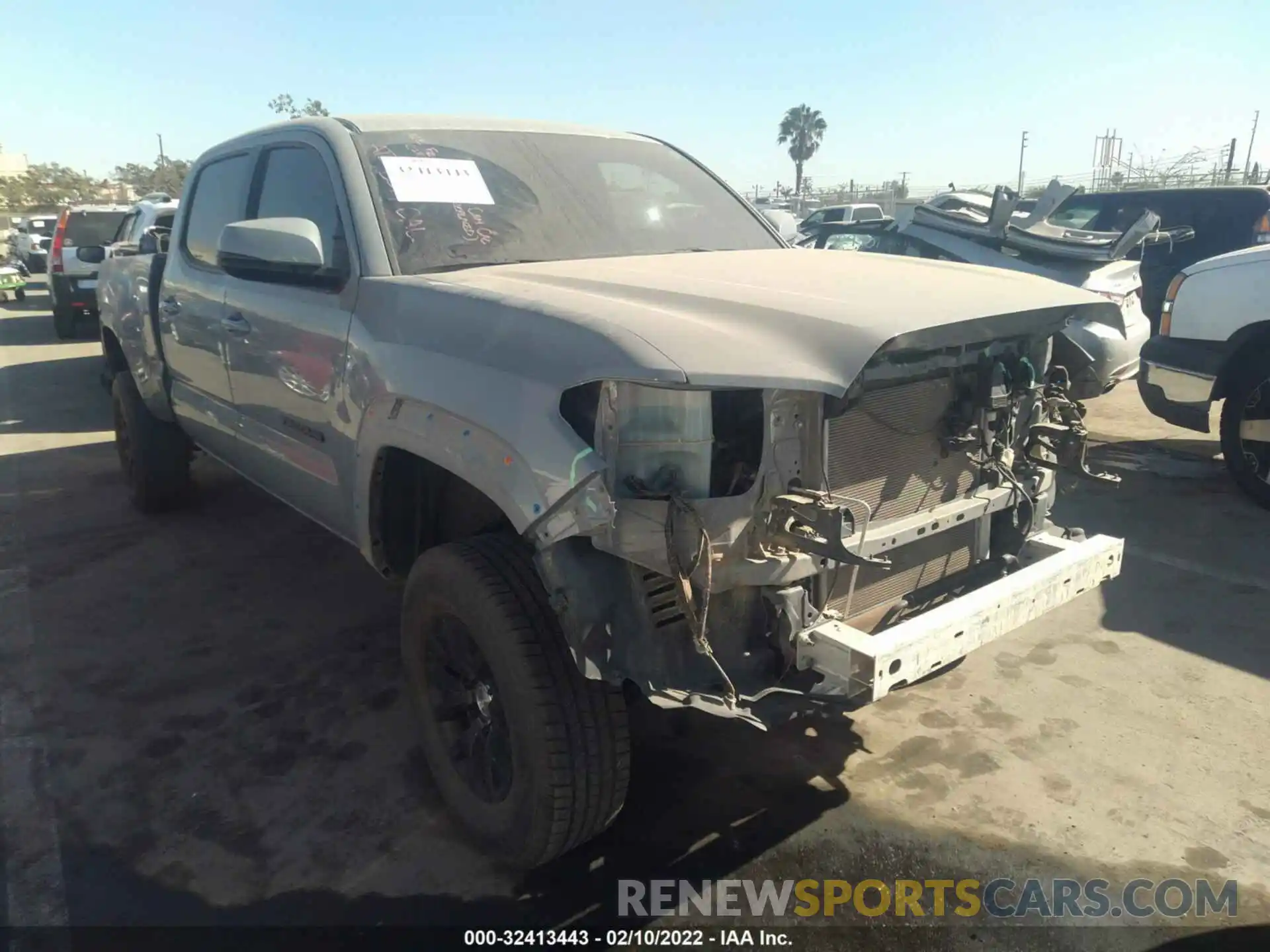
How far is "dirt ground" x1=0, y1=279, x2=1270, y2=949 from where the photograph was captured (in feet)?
8.45

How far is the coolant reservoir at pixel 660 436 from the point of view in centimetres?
207

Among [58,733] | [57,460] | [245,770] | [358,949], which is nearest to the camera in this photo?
[358,949]

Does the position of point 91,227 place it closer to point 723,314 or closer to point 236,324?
point 236,324

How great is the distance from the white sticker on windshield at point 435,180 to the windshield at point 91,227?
1271 centimetres

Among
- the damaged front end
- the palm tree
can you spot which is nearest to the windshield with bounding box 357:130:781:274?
the damaged front end

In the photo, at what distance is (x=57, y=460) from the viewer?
23.2 feet

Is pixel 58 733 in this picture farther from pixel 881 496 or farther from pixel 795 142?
pixel 795 142

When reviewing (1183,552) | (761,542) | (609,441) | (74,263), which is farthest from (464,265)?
(74,263)

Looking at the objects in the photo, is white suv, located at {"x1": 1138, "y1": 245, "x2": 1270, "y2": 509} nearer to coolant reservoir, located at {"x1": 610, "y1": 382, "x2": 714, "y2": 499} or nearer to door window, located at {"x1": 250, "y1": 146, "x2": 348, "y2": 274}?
coolant reservoir, located at {"x1": 610, "y1": 382, "x2": 714, "y2": 499}

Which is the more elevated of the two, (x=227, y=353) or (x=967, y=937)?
(x=227, y=353)

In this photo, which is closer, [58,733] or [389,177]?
[389,177]

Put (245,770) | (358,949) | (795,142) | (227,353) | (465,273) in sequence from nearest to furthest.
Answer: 1. (358,949)
2. (465,273)
3. (245,770)
4. (227,353)
5. (795,142)

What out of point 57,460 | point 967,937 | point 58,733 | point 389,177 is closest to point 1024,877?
point 967,937

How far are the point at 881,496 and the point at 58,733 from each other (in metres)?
2.96
